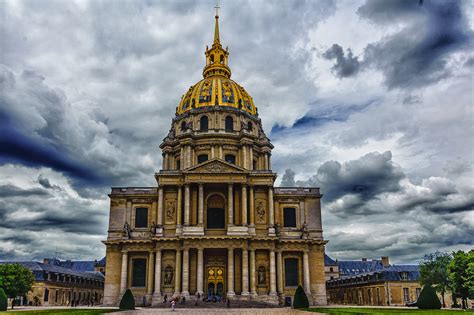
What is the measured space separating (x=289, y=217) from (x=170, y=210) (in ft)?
44.1

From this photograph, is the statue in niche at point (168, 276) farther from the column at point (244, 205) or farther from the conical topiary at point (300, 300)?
the conical topiary at point (300, 300)

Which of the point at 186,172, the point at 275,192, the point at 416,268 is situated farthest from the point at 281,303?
the point at 416,268

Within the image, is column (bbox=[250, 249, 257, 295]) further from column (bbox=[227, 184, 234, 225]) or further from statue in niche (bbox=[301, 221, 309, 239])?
statue in niche (bbox=[301, 221, 309, 239])

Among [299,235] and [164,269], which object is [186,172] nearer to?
[164,269]

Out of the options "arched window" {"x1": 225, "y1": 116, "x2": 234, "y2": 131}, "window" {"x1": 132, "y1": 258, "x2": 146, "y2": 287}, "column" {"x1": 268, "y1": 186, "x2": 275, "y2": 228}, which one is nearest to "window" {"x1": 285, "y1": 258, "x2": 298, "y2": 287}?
"column" {"x1": 268, "y1": 186, "x2": 275, "y2": 228}

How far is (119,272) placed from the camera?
160ft

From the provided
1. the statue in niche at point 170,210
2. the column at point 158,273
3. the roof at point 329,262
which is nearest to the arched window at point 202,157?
the statue in niche at point 170,210

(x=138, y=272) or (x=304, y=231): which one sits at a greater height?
(x=304, y=231)

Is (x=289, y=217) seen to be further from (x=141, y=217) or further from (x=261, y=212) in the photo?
(x=141, y=217)

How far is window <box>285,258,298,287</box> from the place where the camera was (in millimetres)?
48875

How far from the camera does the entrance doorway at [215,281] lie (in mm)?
47625

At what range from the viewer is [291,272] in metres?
49.3

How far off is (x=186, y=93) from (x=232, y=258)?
97.9 feet

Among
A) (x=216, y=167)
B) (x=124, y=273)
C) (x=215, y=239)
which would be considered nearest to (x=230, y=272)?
(x=215, y=239)
